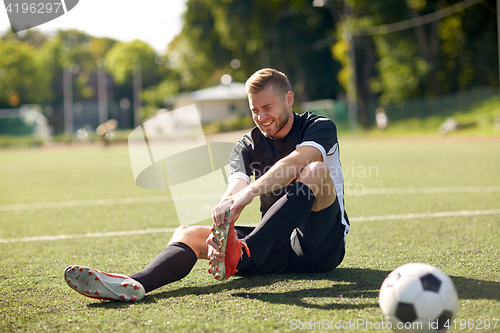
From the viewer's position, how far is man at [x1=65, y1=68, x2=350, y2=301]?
2645mm

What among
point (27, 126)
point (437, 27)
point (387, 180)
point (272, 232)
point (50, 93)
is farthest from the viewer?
point (50, 93)

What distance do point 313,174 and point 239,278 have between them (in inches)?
39.7

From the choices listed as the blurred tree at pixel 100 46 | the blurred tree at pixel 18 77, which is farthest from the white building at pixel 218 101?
the blurred tree at pixel 100 46

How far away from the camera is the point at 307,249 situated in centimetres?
301

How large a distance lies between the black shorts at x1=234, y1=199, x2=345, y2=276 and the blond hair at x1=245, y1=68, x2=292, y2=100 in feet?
2.64

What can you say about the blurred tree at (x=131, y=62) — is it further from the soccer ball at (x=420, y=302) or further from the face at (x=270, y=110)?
the soccer ball at (x=420, y=302)

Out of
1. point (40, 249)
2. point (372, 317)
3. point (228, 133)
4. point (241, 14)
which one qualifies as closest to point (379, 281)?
point (372, 317)

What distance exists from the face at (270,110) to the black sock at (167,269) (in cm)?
93

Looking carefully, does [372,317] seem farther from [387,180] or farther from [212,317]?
[387,180]

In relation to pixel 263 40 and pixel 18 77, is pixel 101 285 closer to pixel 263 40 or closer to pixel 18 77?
pixel 263 40

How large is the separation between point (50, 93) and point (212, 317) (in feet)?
220

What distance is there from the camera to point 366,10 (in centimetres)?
3472

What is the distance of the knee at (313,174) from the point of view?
2686mm

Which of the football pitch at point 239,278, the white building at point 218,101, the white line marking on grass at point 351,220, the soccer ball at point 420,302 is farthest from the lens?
the white building at point 218,101
